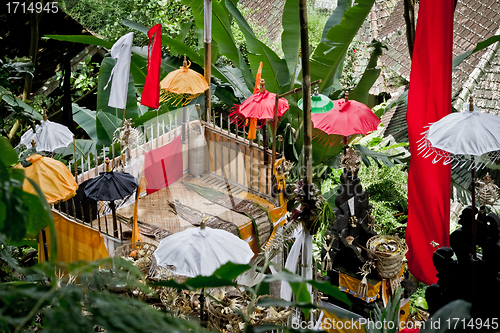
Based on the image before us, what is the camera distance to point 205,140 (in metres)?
6.12

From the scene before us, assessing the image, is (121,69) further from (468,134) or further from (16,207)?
(16,207)

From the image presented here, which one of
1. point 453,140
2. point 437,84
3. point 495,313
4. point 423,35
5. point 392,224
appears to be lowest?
point 392,224

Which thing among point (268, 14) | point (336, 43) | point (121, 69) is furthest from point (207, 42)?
point (268, 14)

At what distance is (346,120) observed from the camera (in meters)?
5.17

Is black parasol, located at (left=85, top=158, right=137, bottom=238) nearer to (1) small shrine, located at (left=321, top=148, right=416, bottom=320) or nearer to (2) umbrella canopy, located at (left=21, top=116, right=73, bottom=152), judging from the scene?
(2) umbrella canopy, located at (left=21, top=116, right=73, bottom=152)

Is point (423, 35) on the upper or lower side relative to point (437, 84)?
upper

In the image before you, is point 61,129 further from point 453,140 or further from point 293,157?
point 453,140

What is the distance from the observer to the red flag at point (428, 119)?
4.48 meters

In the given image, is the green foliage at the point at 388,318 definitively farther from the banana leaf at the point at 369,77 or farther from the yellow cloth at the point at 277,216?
the banana leaf at the point at 369,77

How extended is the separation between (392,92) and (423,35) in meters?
5.05

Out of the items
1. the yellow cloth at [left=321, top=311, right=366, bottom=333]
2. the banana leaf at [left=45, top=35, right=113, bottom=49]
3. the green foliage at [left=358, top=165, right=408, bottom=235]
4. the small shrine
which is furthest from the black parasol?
the green foliage at [left=358, top=165, right=408, bottom=235]

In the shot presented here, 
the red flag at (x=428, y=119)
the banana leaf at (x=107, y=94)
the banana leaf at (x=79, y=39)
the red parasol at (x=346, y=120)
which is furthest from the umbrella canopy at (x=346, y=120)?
the banana leaf at (x=79, y=39)

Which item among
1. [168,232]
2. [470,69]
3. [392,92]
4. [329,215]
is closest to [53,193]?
[168,232]

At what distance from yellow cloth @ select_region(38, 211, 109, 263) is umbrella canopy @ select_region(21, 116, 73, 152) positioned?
110 centimetres
